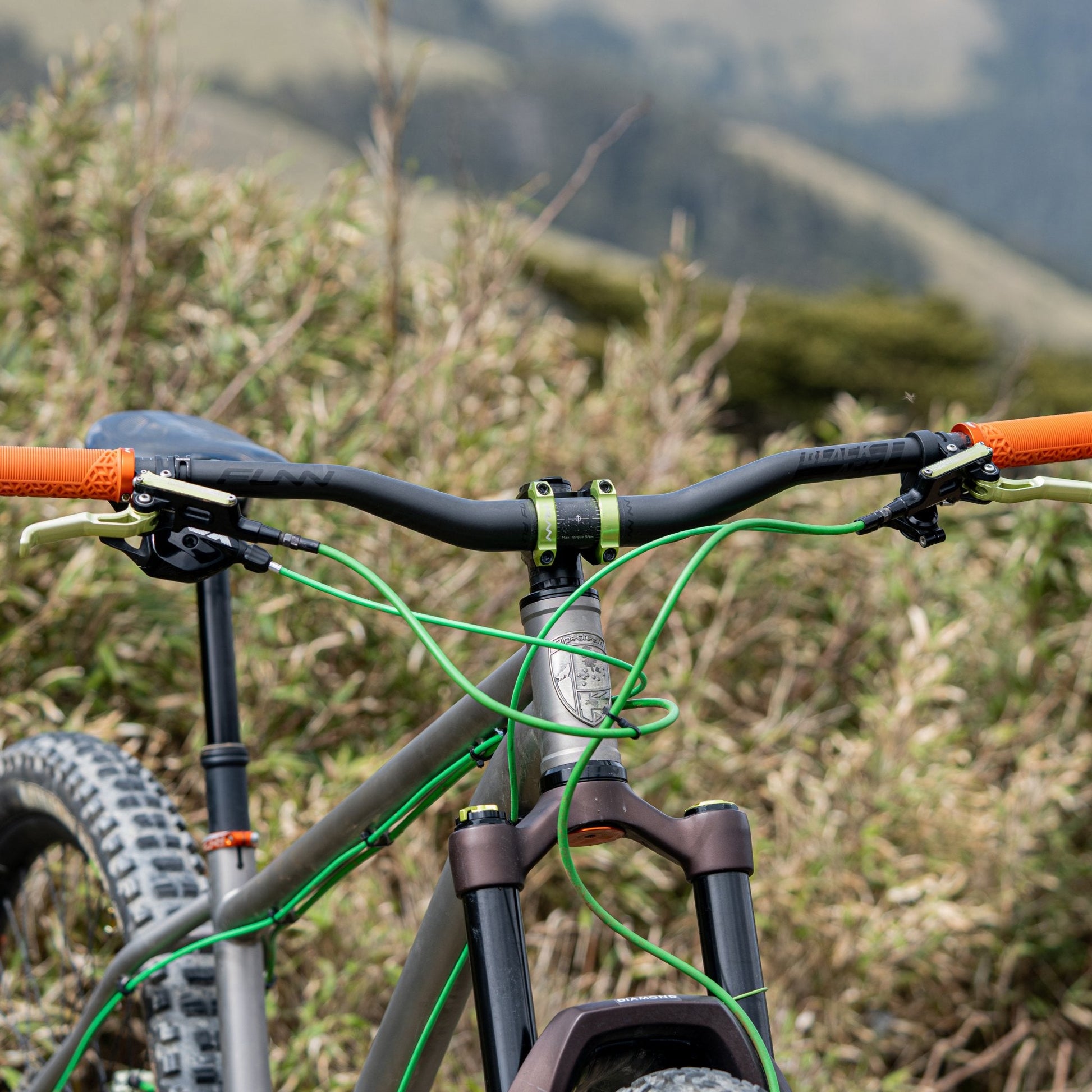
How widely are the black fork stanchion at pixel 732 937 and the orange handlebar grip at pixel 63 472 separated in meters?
0.56

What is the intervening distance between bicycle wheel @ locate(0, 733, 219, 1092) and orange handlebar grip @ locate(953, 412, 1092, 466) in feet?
4.32

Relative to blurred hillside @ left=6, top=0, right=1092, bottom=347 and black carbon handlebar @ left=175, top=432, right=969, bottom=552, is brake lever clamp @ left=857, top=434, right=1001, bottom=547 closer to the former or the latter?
black carbon handlebar @ left=175, top=432, right=969, bottom=552

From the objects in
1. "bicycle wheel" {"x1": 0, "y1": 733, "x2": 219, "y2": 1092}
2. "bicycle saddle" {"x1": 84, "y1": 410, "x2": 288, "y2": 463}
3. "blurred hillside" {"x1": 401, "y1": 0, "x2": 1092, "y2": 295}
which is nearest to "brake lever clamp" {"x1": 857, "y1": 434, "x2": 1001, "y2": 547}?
"bicycle saddle" {"x1": 84, "y1": 410, "x2": 288, "y2": 463}

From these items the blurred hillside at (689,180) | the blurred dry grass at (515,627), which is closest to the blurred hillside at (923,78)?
the blurred hillside at (689,180)

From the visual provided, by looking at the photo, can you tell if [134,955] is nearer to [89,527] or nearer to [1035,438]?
[89,527]

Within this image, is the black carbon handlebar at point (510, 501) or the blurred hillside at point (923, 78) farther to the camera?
the blurred hillside at point (923, 78)

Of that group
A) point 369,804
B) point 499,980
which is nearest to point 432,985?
point 369,804

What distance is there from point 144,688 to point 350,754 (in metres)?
0.54

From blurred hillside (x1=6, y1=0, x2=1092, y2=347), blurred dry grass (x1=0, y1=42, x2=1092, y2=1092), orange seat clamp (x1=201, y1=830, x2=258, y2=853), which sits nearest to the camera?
orange seat clamp (x1=201, y1=830, x2=258, y2=853)

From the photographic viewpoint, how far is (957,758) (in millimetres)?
3078

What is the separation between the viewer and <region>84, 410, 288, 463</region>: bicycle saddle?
1.39 meters

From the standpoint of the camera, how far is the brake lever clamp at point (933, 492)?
3.13 feet

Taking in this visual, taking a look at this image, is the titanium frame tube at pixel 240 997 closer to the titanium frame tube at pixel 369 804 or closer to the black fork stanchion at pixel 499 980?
the titanium frame tube at pixel 369 804

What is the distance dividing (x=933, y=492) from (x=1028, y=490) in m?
0.09
